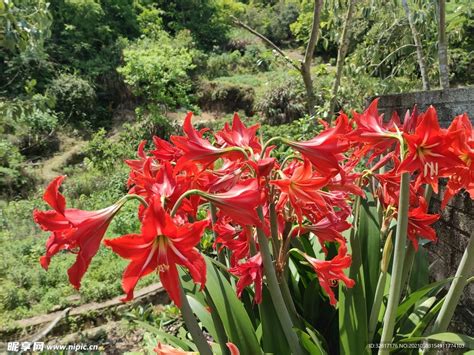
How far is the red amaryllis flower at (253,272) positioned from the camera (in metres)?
0.90

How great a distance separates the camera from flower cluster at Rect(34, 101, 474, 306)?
0.61 metres

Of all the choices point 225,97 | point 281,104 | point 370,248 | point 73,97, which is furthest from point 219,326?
point 73,97

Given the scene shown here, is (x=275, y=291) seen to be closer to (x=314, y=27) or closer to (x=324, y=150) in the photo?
(x=324, y=150)

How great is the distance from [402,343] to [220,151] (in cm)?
72

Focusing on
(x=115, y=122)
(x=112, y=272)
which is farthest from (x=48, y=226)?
(x=115, y=122)

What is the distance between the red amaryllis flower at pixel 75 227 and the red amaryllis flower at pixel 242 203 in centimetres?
17

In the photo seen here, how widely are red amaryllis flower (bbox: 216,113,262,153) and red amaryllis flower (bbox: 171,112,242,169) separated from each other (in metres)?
0.07

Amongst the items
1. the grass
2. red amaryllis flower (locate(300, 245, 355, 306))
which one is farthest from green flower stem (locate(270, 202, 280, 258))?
the grass

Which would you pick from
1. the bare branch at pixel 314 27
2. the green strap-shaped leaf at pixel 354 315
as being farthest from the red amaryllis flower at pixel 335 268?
the bare branch at pixel 314 27

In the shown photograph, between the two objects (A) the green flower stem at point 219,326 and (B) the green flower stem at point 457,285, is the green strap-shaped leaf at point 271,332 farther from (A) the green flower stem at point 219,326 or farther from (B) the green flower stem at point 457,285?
(B) the green flower stem at point 457,285

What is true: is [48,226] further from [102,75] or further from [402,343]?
[102,75]

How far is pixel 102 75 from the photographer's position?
1310cm

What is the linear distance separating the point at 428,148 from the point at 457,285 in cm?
36

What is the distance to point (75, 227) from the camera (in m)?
0.64
